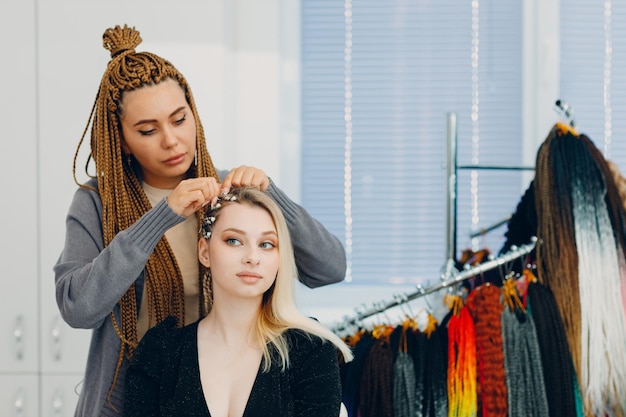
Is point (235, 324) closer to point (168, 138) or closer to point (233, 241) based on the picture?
point (233, 241)

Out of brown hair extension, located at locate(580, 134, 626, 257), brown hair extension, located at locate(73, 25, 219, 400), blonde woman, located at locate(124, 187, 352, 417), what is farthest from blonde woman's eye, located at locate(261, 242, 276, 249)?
brown hair extension, located at locate(580, 134, 626, 257)

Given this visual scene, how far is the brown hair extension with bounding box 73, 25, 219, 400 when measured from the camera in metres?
1.51

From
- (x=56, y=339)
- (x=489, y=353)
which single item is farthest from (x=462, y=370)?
(x=56, y=339)

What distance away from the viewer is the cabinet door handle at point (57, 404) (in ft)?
7.22

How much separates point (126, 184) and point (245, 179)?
0.28m

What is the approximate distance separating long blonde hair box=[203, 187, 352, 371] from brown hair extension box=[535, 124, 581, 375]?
0.49 metres

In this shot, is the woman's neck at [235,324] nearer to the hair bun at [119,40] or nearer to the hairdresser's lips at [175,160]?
the hairdresser's lips at [175,160]

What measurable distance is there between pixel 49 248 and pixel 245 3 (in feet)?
3.06

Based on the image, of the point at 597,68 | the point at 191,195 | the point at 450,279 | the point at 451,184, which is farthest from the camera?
the point at 597,68

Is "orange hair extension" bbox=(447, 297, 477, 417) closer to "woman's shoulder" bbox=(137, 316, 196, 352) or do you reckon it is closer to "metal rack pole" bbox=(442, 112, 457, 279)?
"metal rack pole" bbox=(442, 112, 457, 279)

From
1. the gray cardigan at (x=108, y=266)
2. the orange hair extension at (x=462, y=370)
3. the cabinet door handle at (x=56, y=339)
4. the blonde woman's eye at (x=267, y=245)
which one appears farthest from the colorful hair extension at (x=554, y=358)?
the cabinet door handle at (x=56, y=339)

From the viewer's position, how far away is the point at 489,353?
1.61 meters

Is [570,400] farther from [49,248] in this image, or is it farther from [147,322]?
[49,248]

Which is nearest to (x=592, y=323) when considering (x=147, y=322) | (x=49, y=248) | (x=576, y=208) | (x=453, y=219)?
(x=576, y=208)
